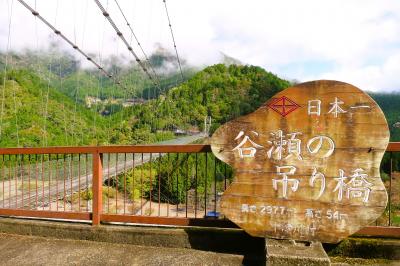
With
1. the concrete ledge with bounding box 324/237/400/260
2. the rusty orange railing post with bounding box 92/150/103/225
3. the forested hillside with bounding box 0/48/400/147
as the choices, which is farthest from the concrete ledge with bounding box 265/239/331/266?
the forested hillside with bounding box 0/48/400/147

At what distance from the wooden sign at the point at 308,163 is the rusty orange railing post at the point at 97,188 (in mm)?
1451

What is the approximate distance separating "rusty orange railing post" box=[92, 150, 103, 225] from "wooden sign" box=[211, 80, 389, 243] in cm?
145

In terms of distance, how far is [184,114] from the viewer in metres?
81.2

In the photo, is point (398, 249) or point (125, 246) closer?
point (398, 249)

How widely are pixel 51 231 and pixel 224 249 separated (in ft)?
6.51

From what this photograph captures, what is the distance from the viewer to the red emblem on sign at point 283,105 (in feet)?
10.2

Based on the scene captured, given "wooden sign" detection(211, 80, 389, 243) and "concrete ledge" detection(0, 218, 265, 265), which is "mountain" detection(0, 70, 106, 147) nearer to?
"concrete ledge" detection(0, 218, 265, 265)

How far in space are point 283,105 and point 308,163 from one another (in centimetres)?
56

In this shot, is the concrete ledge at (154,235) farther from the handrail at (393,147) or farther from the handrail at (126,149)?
the handrail at (393,147)

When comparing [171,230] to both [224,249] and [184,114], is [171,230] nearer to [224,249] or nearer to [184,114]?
[224,249]

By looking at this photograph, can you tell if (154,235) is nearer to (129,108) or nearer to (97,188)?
(97,188)

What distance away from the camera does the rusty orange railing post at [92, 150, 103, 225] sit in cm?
383

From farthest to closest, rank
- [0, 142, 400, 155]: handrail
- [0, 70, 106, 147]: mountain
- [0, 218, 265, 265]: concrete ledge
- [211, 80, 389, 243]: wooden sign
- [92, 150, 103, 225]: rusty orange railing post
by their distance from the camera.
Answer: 1. [0, 70, 106, 147]: mountain
2. [92, 150, 103, 225]: rusty orange railing post
3. [0, 142, 400, 155]: handrail
4. [0, 218, 265, 265]: concrete ledge
5. [211, 80, 389, 243]: wooden sign

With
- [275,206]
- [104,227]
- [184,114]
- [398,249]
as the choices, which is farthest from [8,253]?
[184,114]
